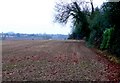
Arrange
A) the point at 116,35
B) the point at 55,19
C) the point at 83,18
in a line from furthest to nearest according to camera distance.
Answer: the point at 55,19, the point at 83,18, the point at 116,35

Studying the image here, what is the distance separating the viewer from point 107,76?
12.2 meters

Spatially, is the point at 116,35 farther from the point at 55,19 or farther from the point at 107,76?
the point at 55,19

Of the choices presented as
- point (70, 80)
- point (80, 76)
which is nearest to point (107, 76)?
point (80, 76)

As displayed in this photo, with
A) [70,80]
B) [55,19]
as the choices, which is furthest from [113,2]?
[55,19]

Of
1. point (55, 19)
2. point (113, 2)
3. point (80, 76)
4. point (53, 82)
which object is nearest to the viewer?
point (53, 82)

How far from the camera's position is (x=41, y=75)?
12.1 meters

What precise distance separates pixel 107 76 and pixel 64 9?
50.1 m

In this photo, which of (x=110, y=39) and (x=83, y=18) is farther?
(x=83, y=18)

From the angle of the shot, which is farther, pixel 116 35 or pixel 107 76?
pixel 116 35

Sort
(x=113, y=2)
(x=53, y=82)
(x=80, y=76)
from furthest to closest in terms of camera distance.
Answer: (x=113, y=2), (x=80, y=76), (x=53, y=82)

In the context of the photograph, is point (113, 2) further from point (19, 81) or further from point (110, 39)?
point (19, 81)

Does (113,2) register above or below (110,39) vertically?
above

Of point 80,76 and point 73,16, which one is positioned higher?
point 73,16

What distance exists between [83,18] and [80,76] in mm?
47251
